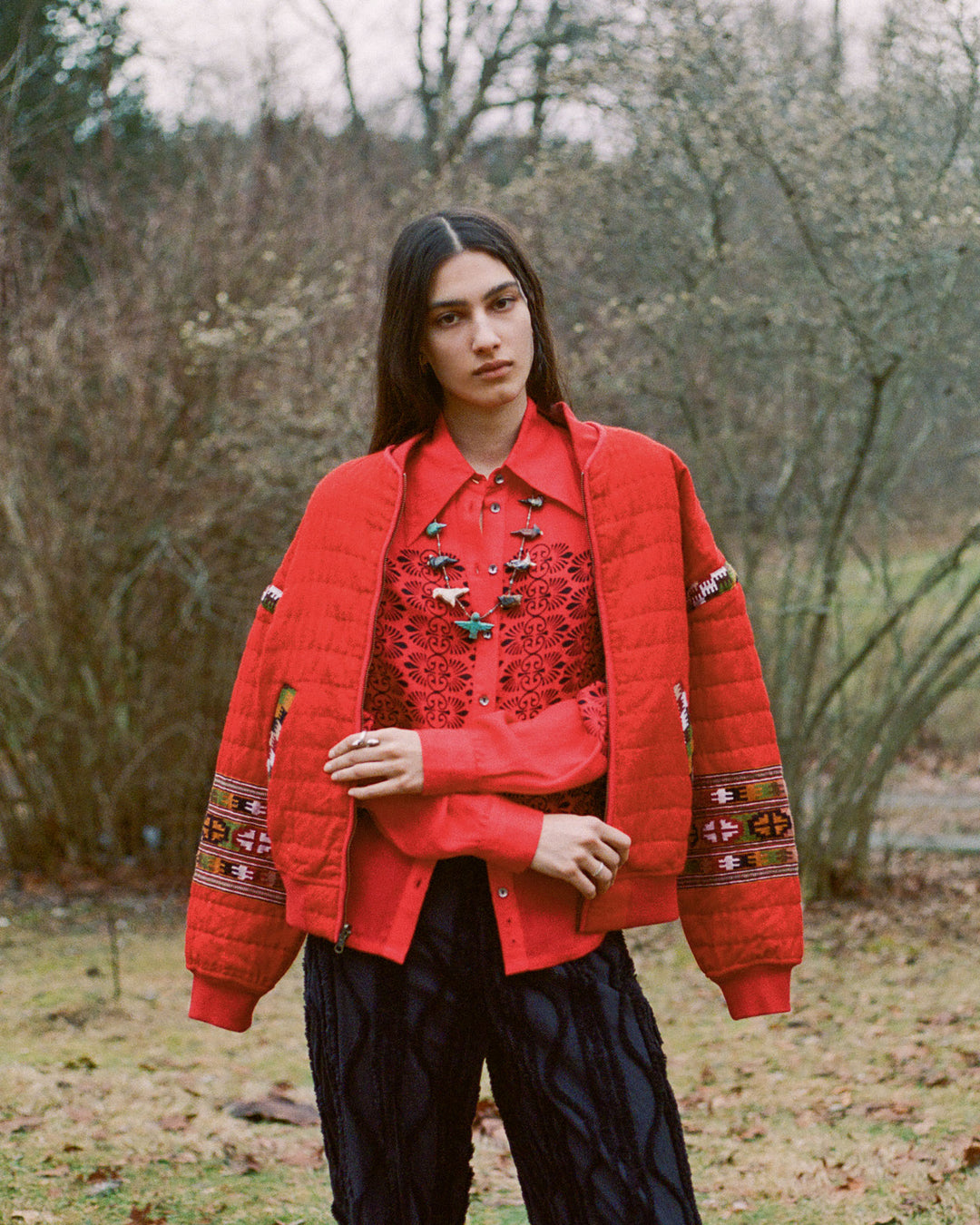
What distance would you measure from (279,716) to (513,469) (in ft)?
1.71

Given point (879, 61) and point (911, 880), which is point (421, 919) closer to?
point (879, 61)

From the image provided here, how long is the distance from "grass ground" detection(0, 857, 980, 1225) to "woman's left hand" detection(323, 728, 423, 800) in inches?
68.7

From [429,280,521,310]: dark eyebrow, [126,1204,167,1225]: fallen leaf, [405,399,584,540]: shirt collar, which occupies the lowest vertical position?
[126,1204,167,1225]: fallen leaf

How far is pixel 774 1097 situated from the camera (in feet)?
13.5

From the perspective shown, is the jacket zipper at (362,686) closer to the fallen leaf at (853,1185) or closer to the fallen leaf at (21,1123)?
the fallen leaf at (853,1185)

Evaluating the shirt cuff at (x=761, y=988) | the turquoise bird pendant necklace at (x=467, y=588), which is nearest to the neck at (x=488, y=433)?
the turquoise bird pendant necklace at (x=467, y=588)

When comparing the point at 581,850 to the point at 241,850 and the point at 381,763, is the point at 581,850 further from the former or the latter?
the point at 241,850

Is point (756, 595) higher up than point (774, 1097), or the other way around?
point (756, 595)

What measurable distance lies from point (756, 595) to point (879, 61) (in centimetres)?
259

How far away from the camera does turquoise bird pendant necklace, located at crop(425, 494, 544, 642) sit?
189 cm

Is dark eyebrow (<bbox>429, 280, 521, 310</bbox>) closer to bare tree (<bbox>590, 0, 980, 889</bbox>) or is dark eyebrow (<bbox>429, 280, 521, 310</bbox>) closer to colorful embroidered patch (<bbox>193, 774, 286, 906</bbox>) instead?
colorful embroidered patch (<bbox>193, 774, 286, 906</bbox>)

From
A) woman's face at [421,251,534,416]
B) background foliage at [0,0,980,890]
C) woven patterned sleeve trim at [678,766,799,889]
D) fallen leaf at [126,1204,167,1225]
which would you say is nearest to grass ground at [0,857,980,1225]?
fallen leaf at [126,1204,167,1225]

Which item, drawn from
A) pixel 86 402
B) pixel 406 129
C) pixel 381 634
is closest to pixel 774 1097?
pixel 381 634

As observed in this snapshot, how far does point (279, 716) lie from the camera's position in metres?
2.00
